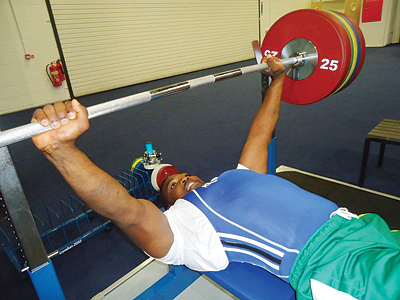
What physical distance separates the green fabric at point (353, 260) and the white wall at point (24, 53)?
20.3 ft

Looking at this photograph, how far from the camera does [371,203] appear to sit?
2094 mm

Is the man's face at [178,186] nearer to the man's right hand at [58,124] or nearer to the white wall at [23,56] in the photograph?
the man's right hand at [58,124]

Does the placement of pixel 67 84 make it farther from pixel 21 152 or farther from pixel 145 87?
pixel 21 152

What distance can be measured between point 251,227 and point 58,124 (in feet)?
2.40

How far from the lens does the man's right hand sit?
0.77m

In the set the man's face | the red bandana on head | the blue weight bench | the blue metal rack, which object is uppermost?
the man's face

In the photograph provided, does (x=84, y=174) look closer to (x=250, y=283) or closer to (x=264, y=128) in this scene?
(x=250, y=283)

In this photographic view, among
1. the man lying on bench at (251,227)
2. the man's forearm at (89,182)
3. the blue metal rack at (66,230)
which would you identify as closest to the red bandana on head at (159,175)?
the blue metal rack at (66,230)

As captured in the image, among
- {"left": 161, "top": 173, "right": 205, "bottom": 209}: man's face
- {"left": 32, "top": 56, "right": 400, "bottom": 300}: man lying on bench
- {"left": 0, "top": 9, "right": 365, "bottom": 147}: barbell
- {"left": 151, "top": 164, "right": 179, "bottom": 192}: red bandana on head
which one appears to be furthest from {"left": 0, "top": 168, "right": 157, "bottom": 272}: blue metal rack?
{"left": 0, "top": 9, "right": 365, "bottom": 147}: barbell

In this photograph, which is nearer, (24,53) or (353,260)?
(353,260)

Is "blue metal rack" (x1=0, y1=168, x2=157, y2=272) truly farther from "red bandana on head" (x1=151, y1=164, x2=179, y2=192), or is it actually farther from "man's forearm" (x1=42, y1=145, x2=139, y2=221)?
"man's forearm" (x1=42, y1=145, x2=139, y2=221)

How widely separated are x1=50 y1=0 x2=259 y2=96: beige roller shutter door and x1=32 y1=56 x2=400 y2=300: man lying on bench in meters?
5.99

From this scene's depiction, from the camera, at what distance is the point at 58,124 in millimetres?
775

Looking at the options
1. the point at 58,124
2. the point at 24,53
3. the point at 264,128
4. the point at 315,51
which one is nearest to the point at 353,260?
the point at 264,128
